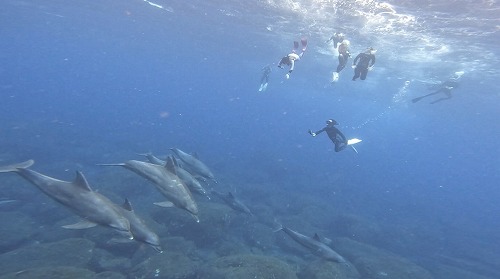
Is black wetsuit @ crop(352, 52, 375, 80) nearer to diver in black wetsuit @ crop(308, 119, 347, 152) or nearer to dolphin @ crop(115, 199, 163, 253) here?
diver in black wetsuit @ crop(308, 119, 347, 152)

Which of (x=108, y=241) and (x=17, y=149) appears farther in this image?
(x=17, y=149)

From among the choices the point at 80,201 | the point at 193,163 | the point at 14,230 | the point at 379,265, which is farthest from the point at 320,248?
the point at 14,230

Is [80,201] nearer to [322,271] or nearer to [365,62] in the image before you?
[322,271]

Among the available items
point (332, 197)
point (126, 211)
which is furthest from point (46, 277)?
point (332, 197)

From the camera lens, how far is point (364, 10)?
1962 cm

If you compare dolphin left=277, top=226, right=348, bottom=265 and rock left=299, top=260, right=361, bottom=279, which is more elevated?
dolphin left=277, top=226, right=348, bottom=265

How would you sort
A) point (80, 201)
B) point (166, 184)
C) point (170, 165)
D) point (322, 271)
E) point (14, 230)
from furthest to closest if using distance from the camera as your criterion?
point (14, 230), point (322, 271), point (170, 165), point (166, 184), point (80, 201)

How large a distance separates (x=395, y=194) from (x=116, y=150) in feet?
96.7

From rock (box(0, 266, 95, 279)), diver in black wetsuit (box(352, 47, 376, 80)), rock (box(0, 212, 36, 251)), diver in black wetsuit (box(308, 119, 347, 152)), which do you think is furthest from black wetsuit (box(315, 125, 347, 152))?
rock (box(0, 212, 36, 251))

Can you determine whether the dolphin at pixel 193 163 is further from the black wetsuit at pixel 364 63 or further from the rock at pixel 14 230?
the black wetsuit at pixel 364 63

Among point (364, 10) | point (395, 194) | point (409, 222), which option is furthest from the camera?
point (395, 194)

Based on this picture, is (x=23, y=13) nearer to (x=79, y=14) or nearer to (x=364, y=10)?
(x=79, y=14)

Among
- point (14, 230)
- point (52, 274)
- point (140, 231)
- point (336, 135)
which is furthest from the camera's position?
point (14, 230)

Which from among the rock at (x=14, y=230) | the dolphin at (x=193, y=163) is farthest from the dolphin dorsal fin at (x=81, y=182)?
the rock at (x=14, y=230)
